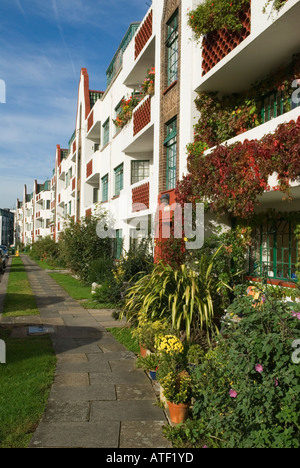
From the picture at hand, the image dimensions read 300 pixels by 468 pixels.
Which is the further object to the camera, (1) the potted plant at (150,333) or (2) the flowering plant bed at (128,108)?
(2) the flowering plant bed at (128,108)

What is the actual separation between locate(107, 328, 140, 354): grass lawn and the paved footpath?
13cm

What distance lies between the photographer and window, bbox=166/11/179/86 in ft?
36.9

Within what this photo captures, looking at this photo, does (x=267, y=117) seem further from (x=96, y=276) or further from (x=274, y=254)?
(x=96, y=276)

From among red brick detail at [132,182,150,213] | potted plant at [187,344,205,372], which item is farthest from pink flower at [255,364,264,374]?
red brick detail at [132,182,150,213]

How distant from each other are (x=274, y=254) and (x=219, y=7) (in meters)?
4.81

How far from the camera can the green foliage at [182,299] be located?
6.52 meters

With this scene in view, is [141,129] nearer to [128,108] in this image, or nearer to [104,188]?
[128,108]

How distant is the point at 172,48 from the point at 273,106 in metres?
4.56

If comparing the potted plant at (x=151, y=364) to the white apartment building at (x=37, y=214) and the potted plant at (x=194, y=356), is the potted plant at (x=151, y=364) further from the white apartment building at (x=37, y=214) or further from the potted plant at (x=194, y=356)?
the white apartment building at (x=37, y=214)

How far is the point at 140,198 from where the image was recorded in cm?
1412

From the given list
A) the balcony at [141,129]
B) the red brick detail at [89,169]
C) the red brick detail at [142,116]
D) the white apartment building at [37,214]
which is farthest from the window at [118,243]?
the white apartment building at [37,214]

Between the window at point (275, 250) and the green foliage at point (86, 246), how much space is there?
10.6 m

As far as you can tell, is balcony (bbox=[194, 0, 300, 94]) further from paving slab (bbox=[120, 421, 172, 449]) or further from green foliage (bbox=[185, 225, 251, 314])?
paving slab (bbox=[120, 421, 172, 449])

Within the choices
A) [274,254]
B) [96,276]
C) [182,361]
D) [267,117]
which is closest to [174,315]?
[182,361]
